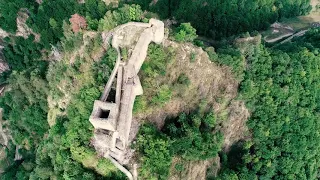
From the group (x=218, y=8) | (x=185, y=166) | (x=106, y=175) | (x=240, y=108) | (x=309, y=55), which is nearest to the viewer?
(x=106, y=175)

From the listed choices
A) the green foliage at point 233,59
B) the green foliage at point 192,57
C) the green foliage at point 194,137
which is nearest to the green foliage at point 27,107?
the green foliage at point 194,137

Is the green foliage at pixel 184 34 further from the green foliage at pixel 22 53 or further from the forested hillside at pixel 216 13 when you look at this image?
the green foliage at pixel 22 53

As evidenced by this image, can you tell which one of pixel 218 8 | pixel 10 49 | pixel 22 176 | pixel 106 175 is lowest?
pixel 22 176

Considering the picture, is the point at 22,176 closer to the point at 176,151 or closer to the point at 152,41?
the point at 176,151

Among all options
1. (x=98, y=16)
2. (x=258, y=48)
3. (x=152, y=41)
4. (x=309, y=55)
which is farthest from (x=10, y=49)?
(x=309, y=55)

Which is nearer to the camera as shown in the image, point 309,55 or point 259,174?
point 259,174

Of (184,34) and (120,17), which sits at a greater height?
(120,17)

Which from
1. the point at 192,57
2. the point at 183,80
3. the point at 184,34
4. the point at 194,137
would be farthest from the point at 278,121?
the point at 184,34

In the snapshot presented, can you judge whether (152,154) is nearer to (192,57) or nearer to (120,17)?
(192,57)
